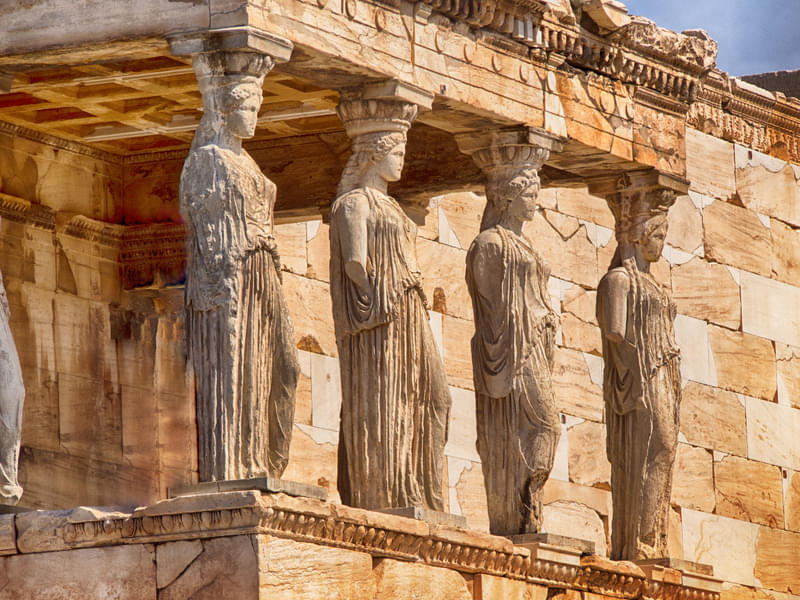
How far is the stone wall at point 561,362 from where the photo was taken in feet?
52.0

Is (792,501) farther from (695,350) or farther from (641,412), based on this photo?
(641,412)

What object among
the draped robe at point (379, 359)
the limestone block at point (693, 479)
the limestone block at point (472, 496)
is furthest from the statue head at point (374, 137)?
the limestone block at point (693, 479)

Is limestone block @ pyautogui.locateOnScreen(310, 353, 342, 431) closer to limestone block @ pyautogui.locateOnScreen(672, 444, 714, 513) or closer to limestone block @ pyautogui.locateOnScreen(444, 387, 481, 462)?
limestone block @ pyautogui.locateOnScreen(444, 387, 481, 462)

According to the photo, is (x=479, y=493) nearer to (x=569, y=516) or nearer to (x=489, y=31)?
(x=569, y=516)

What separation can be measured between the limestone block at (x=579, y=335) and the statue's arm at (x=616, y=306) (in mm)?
3571

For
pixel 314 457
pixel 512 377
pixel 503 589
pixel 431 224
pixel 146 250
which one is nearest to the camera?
pixel 503 589

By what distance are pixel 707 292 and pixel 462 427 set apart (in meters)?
3.03

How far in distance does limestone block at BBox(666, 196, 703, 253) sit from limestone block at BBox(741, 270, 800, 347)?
643mm

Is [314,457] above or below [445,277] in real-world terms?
below

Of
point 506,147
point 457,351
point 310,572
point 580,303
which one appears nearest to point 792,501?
point 580,303

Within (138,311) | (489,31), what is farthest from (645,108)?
(138,311)

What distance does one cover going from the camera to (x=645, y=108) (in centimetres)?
1591

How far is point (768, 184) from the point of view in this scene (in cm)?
2097

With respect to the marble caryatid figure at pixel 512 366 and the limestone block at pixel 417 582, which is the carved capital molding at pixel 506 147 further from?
the limestone block at pixel 417 582
